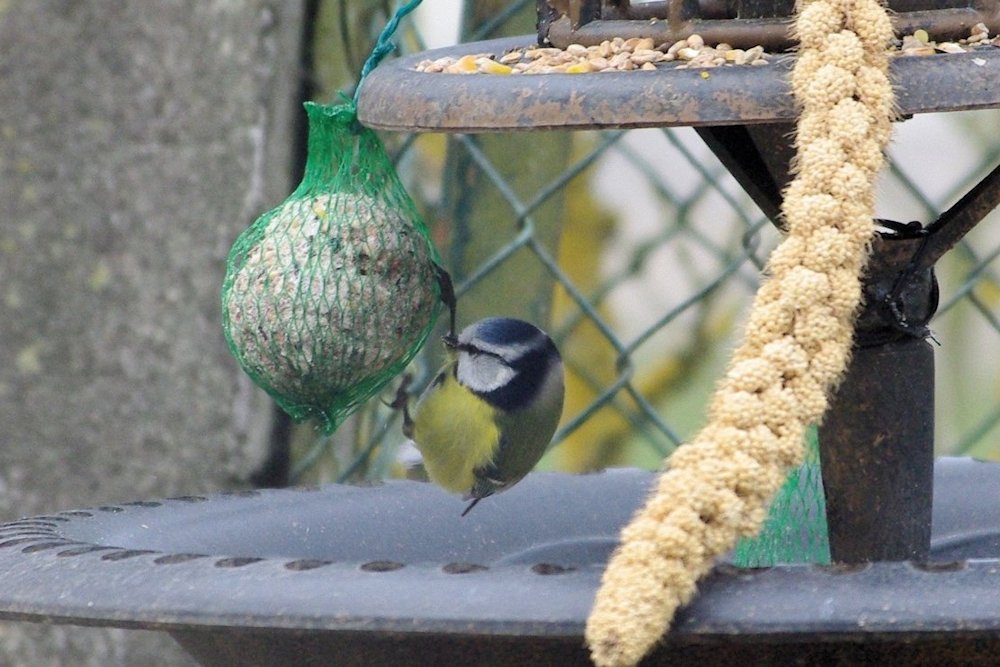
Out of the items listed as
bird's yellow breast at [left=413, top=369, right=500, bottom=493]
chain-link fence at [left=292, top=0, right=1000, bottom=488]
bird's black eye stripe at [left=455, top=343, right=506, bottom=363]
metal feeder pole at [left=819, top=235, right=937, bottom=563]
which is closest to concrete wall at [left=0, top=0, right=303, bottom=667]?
chain-link fence at [left=292, top=0, right=1000, bottom=488]

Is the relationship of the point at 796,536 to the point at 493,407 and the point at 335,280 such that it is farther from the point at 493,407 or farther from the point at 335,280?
the point at 335,280

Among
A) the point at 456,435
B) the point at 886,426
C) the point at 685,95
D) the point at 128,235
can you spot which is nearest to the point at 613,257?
the point at 128,235

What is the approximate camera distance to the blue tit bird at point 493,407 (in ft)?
4.66

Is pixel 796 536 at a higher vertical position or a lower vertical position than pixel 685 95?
lower

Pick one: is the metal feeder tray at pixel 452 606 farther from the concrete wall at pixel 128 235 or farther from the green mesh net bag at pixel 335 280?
the concrete wall at pixel 128 235

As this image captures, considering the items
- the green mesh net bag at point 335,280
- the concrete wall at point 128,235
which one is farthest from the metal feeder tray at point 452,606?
the concrete wall at point 128,235

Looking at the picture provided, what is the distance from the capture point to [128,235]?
2.00 meters

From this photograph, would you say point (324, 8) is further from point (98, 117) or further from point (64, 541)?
point (64, 541)

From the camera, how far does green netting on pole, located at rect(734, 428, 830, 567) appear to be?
134cm

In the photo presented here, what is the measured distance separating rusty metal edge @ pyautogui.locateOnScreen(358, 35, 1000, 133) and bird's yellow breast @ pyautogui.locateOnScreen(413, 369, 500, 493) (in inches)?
22.5

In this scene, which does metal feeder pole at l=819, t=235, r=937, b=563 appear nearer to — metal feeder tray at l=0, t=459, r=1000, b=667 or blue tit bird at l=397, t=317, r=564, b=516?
metal feeder tray at l=0, t=459, r=1000, b=667

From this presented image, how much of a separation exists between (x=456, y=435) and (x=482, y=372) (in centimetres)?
7

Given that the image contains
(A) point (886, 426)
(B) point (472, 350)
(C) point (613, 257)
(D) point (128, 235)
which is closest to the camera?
(A) point (886, 426)

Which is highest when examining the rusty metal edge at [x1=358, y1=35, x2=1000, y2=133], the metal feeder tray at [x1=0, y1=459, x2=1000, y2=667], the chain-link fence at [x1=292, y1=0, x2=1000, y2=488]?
the rusty metal edge at [x1=358, y1=35, x2=1000, y2=133]
